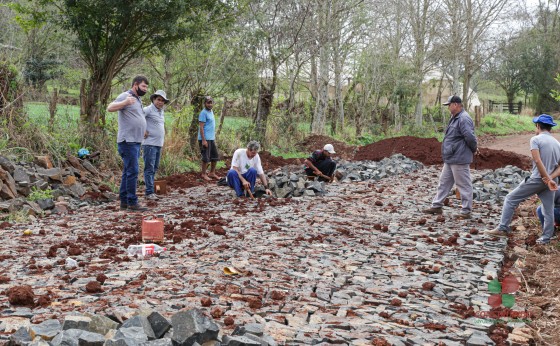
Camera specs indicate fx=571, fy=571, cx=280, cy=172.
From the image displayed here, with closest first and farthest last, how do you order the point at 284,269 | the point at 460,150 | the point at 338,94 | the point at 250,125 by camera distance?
the point at 284,269 < the point at 460,150 < the point at 250,125 < the point at 338,94

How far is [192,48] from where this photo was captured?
1839 centimetres

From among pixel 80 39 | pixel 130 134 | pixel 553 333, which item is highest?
pixel 80 39

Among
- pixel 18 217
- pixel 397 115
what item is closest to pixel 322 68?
pixel 397 115

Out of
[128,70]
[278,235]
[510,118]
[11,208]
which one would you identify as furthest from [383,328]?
[510,118]

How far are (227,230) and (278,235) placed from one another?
0.73 meters

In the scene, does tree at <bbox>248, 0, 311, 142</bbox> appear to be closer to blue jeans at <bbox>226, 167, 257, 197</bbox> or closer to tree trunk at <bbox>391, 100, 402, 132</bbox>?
blue jeans at <bbox>226, 167, 257, 197</bbox>

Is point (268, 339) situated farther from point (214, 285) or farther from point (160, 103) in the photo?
point (160, 103)

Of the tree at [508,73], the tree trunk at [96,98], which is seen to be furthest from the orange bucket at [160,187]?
the tree at [508,73]

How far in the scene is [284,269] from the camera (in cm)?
602

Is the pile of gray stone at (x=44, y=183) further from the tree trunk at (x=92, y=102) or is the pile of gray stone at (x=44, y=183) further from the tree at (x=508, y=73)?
the tree at (x=508, y=73)

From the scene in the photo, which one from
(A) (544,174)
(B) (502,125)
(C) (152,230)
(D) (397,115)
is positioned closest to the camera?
(C) (152,230)

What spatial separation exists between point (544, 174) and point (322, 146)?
46.3 ft

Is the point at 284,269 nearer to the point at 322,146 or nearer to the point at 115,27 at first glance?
the point at 115,27

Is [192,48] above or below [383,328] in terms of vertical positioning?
above
